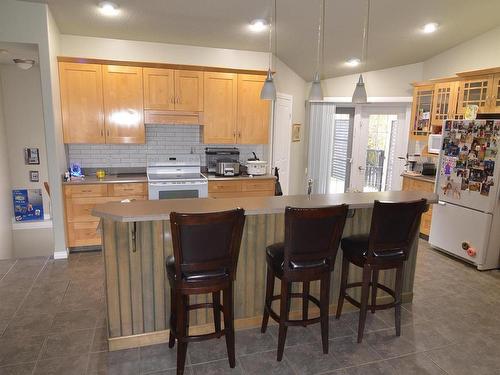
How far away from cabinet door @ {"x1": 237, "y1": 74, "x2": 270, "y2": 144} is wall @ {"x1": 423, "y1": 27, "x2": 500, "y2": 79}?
2519mm

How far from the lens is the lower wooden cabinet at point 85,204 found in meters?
4.09

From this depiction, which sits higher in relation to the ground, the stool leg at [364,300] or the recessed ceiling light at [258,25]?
the recessed ceiling light at [258,25]

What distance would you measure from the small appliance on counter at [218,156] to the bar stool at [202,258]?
2.95 metres

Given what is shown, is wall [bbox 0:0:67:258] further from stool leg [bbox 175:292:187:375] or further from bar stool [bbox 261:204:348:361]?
bar stool [bbox 261:204:348:361]

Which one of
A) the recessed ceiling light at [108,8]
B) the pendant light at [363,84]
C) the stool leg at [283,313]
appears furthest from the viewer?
the recessed ceiling light at [108,8]

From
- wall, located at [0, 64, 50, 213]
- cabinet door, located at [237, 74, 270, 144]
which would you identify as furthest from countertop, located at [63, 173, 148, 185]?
wall, located at [0, 64, 50, 213]

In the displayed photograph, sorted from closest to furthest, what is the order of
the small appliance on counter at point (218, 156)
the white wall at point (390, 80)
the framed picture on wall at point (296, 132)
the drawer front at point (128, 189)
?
1. the drawer front at point (128, 189)
2. the small appliance on counter at point (218, 156)
3. the white wall at point (390, 80)
4. the framed picture on wall at point (296, 132)

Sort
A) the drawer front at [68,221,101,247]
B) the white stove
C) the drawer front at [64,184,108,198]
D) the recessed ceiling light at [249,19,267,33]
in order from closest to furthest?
the recessed ceiling light at [249,19,267,33] → the drawer front at [64,184,108,198] → the drawer front at [68,221,101,247] → the white stove

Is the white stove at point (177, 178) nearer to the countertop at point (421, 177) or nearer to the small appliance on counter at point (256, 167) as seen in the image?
the small appliance on counter at point (256, 167)

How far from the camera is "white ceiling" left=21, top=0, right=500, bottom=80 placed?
3.61 m

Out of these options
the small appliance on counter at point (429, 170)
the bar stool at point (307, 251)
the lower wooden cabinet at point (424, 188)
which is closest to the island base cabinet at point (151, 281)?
the bar stool at point (307, 251)

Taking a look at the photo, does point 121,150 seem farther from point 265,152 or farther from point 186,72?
point 265,152

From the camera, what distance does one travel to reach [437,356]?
7.93ft

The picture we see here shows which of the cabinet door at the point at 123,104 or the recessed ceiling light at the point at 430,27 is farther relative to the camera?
the cabinet door at the point at 123,104
